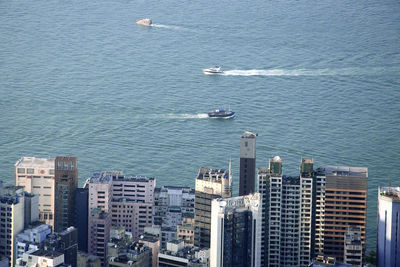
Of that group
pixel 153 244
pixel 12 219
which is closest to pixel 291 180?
pixel 153 244

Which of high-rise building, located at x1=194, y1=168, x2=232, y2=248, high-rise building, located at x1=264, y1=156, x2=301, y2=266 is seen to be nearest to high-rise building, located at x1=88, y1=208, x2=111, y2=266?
high-rise building, located at x1=194, y1=168, x2=232, y2=248

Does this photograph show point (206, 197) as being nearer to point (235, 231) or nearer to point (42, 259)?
point (235, 231)

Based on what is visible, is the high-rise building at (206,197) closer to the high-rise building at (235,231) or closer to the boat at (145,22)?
the high-rise building at (235,231)

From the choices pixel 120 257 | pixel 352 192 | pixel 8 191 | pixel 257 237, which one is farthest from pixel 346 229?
pixel 8 191

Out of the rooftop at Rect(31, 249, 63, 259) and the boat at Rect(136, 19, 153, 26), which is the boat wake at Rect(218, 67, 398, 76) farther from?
the rooftop at Rect(31, 249, 63, 259)

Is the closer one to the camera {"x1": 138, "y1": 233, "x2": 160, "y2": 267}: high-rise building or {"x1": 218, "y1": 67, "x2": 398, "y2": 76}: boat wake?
{"x1": 138, "y1": 233, "x2": 160, "y2": 267}: high-rise building

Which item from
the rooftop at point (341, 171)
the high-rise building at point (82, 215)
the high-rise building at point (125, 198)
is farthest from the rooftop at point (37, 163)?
the rooftop at point (341, 171)
